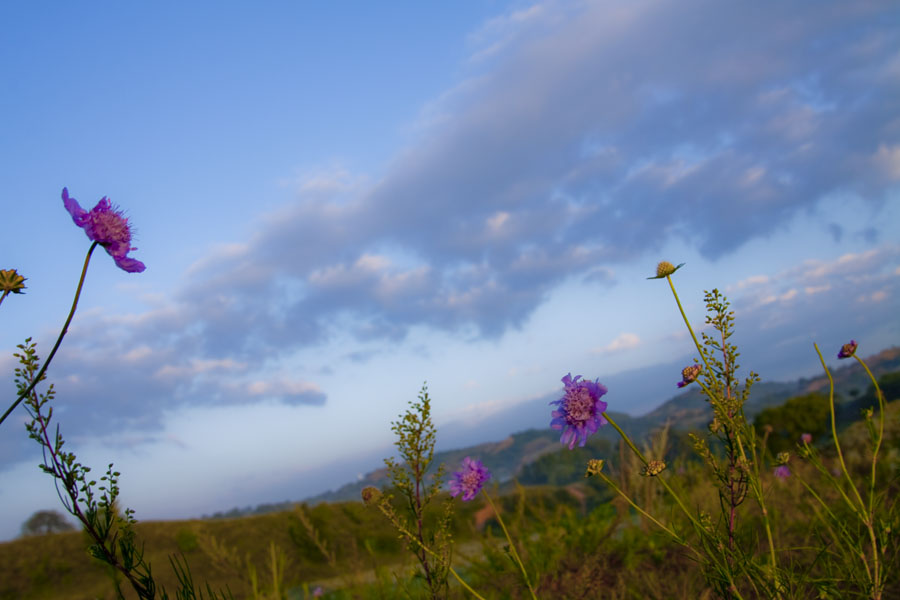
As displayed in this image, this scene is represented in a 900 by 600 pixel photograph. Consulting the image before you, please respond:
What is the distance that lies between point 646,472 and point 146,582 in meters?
1.41

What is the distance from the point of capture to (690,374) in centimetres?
188

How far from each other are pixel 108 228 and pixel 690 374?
1942mm

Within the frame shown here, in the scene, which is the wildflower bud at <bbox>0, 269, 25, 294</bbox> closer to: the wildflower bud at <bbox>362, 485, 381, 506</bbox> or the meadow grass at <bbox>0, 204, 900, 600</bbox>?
the meadow grass at <bbox>0, 204, 900, 600</bbox>

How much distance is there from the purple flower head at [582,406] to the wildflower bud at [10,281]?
63.6 inches

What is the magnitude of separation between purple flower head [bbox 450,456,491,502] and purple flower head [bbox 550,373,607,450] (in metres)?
0.66

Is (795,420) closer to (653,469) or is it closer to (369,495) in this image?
(653,469)

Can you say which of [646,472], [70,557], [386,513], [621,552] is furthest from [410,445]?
[70,557]

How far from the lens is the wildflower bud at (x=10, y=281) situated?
135 centimetres

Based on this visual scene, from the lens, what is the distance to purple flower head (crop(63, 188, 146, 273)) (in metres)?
1.73

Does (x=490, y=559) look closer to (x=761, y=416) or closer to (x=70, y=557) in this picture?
(x=70, y=557)

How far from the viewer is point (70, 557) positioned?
7.98m

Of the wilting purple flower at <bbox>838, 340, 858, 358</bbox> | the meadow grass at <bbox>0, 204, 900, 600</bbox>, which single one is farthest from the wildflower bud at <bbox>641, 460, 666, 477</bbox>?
the wilting purple flower at <bbox>838, 340, 858, 358</bbox>

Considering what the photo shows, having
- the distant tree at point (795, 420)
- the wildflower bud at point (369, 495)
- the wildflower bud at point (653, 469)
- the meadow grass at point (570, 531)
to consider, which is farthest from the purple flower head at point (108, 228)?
the distant tree at point (795, 420)

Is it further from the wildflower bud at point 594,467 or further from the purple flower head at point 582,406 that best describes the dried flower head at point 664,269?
the wildflower bud at point 594,467
